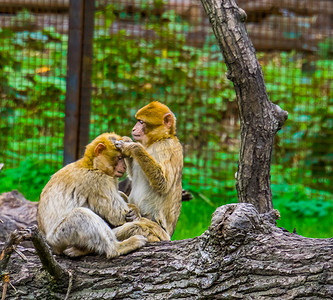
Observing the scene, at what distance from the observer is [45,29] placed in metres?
10.0

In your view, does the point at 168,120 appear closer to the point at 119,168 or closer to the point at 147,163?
the point at 147,163

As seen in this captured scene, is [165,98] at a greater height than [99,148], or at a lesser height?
greater

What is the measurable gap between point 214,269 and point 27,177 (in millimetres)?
6160

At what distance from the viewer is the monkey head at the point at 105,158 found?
17.4ft

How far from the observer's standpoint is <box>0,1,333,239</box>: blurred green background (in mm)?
9836

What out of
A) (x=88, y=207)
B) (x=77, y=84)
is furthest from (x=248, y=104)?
(x=77, y=84)

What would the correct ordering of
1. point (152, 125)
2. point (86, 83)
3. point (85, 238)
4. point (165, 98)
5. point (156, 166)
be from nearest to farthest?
1. point (85, 238)
2. point (156, 166)
3. point (152, 125)
4. point (86, 83)
5. point (165, 98)

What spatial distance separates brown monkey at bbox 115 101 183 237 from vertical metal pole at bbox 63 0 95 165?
2.96 m

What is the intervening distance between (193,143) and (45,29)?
10.9 feet

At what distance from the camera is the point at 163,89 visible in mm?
9930

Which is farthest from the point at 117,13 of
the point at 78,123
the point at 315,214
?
the point at 315,214

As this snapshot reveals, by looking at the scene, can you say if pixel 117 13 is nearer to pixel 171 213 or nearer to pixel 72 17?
pixel 72 17

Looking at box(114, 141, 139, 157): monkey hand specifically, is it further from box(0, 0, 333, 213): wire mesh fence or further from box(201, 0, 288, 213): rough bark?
box(0, 0, 333, 213): wire mesh fence

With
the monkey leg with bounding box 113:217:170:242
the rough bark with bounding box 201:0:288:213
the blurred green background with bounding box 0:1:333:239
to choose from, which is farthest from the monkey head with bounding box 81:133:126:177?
the blurred green background with bounding box 0:1:333:239
